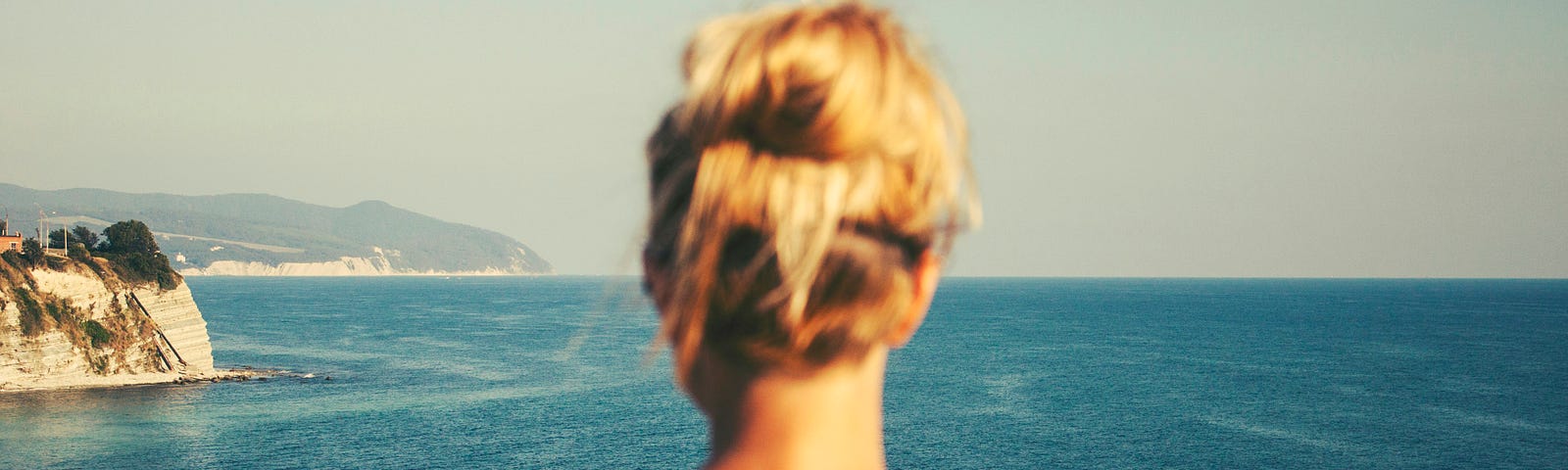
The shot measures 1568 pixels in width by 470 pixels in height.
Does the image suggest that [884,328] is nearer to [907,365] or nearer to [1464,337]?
[907,365]

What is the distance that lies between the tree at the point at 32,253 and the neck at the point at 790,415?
96277 millimetres

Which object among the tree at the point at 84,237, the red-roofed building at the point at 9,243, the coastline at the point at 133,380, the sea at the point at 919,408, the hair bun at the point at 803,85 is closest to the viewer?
the hair bun at the point at 803,85

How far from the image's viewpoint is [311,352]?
404 ft

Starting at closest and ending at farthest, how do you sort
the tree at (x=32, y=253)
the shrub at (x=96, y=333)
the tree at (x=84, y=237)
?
1. the tree at (x=32, y=253)
2. the shrub at (x=96, y=333)
3. the tree at (x=84, y=237)

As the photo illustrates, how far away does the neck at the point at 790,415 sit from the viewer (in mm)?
1691

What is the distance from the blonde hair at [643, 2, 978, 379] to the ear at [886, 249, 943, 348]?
0.01 m

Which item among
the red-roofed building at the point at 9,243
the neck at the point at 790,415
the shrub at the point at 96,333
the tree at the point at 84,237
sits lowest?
the shrub at the point at 96,333

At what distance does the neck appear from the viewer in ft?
5.55

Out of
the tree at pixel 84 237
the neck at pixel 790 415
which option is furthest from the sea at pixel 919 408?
the neck at pixel 790 415

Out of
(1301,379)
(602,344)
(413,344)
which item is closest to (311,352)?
(413,344)

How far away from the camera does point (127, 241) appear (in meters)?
98.6

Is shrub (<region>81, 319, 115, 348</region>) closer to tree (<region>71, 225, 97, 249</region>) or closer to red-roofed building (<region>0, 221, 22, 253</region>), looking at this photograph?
red-roofed building (<region>0, 221, 22, 253</region>)

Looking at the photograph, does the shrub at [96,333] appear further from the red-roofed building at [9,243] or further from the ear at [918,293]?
the ear at [918,293]

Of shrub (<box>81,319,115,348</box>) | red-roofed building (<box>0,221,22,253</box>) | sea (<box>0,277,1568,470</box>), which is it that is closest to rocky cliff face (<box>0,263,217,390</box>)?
shrub (<box>81,319,115,348</box>)
